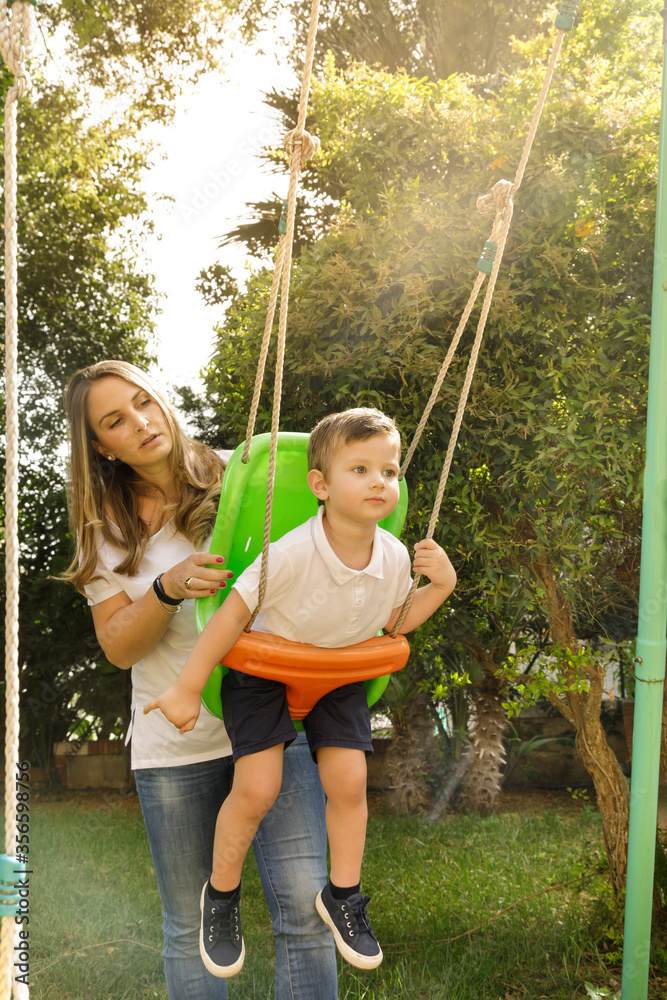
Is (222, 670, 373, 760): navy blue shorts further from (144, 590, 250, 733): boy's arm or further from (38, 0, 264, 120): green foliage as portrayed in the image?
(38, 0, 264, 120): green foliage

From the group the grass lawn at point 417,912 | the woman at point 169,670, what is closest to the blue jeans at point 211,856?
the woman at point 169,670

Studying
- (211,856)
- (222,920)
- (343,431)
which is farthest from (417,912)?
(343,431)

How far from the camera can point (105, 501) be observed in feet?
5.42

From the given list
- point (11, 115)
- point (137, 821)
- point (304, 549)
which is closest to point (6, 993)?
point (304, 549)

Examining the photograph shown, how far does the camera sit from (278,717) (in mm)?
1465

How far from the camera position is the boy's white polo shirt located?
144cm

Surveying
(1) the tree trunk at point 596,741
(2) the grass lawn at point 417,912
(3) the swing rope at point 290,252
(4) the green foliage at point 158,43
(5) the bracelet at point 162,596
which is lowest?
(2) the grass lawn at point 417,912

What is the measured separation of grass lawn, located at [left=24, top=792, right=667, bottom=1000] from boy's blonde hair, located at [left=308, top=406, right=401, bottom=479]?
1014 mm

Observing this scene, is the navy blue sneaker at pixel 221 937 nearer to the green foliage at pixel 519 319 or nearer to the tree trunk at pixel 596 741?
the green foliage at pixel 519 319

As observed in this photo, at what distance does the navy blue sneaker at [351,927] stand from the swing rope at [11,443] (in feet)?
1.87

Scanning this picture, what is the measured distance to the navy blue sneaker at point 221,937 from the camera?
4.52 feet

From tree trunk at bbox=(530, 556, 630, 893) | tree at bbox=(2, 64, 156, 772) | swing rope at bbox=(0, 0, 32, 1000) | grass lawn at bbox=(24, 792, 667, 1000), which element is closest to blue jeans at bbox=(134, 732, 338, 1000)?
grass lawn at bbox=(24, 792, 667, 1000)

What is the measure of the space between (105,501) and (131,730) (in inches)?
19.3

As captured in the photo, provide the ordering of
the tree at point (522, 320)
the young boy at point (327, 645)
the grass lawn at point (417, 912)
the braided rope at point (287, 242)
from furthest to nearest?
the grass lawn at point (417, 912)
the tree at point (522, 320)
the young boy at point (327, 645)
the braided rope at point (287, 242)
